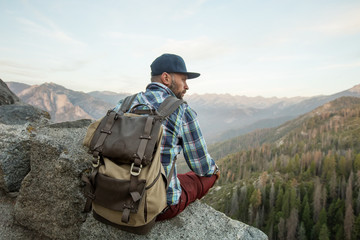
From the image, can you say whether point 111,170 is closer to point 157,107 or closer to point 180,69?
point 157,107

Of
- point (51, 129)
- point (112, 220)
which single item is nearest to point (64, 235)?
point (112, 220)

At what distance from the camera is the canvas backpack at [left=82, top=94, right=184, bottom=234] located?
3.13 m

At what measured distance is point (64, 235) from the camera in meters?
4.72

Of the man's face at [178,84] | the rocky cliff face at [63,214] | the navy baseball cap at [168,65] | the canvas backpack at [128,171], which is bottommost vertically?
the rocky cliff face at [63,214]

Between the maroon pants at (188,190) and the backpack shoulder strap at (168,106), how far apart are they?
170 centimetres

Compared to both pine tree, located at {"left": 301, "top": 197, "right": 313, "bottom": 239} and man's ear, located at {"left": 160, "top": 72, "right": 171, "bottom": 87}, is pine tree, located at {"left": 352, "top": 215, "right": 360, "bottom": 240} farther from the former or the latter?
man's ear, located at {"left": 160, "top": 72, "right": 171, "bottom": 87}

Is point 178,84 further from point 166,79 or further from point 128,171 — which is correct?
point 128,171

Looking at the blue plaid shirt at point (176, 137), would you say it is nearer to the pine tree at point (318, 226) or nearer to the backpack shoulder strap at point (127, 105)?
the backpack shoulder strap at point (127, 105)

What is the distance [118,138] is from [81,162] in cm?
210

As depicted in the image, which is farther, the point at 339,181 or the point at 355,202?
the point at 339,181

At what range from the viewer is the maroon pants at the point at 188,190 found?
443 centimetres

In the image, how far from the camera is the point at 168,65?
13.7ft

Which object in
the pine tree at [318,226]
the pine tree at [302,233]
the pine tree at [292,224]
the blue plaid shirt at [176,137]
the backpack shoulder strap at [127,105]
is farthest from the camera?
the pine tree at [292,224]

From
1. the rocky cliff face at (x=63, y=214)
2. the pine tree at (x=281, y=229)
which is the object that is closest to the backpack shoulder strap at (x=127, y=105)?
the rocky cliff face at (x=63, y=214)
